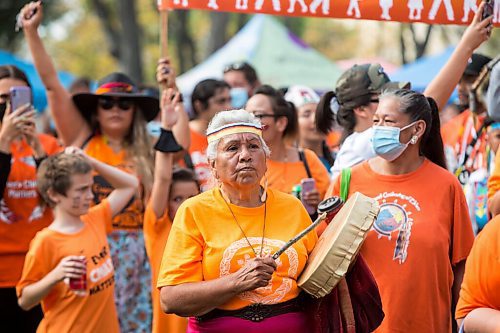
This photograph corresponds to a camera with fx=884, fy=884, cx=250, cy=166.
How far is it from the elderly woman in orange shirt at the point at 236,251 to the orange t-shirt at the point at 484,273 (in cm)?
84

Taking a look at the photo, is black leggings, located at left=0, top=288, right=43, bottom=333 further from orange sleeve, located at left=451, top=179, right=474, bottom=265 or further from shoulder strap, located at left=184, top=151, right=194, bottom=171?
orange sleeve, located at left=451, top=179, right=474, bottom=265

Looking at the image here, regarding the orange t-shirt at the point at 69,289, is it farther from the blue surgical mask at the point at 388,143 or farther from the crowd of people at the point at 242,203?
the blue surgical mask at the point at 388,143

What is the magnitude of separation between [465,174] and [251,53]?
421 inches

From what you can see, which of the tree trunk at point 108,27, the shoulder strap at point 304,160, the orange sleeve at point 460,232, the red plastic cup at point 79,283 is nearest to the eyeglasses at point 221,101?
the shoulder strap at point 304,160

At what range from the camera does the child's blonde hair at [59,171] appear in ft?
20.8

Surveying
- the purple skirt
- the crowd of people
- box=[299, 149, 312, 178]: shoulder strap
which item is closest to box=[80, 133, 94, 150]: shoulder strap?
the crowd of people

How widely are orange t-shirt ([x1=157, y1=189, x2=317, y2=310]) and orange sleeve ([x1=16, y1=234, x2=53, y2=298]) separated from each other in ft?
6.46

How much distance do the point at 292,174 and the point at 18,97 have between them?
2.17 meters

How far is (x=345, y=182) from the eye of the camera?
17.0ft

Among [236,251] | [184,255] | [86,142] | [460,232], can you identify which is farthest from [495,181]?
[86,142]

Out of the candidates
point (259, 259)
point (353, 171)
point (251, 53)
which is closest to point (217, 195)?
point (259, 259)

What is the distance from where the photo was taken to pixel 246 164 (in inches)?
175

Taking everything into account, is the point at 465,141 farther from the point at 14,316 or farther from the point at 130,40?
the point at 130,40

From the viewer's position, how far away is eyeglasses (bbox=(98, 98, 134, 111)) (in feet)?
24.9
